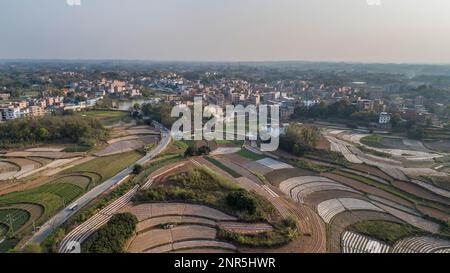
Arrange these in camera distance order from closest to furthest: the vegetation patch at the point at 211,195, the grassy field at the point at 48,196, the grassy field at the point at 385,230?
the grassy field at the point at 385,230 → the vegetation patch at the point at 211,195 → the grassy field at the point at 48,196

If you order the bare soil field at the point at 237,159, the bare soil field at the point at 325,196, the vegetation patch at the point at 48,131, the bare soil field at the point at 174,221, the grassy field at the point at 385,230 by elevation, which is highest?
the vegetation patch at the point at 48,131

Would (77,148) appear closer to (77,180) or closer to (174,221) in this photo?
(77,180)

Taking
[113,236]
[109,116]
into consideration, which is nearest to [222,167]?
[113,236]

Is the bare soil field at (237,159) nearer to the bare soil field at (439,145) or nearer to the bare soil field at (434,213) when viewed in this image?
the bare soil field at (434,213)

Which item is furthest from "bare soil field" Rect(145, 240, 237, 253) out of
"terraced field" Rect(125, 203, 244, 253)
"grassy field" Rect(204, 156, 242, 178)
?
"grassy field" Rect(204, 156, 242, 178)

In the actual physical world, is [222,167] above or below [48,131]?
below

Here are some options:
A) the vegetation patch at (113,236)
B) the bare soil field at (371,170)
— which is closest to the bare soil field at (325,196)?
the bare soil field at (371,170)

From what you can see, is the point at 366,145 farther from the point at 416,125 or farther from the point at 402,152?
the point at 416,125
